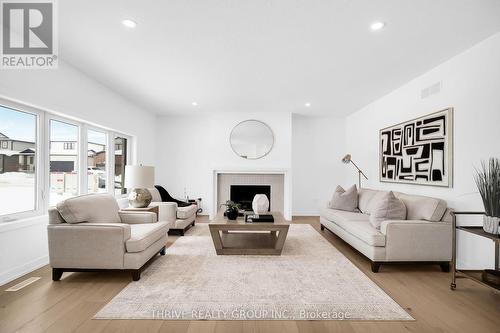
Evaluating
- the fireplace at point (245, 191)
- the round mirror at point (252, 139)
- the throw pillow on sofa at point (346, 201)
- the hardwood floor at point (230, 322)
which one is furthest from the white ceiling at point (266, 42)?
the hardwood floor at point (230, 322)

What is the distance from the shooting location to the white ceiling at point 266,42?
2.10 m

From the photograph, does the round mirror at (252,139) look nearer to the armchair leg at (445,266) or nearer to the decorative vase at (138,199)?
the decorative vase at (138,199)

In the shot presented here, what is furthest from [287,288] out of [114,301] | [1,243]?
[1,243]

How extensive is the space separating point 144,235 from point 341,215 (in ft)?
9.63

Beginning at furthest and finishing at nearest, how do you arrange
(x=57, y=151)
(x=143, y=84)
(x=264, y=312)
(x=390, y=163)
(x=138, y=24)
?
1. (x=390, y=163)
2. (x=143, y=84)
3. (x=57, y=151)
4. (x=138, y=24)
5. (x=264, y=312)

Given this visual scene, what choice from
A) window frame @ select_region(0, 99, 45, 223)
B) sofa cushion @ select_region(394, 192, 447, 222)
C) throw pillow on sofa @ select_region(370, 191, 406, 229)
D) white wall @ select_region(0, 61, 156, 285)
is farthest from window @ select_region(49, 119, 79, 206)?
sofa cushion @ select_region(394, 192, 447, 222)

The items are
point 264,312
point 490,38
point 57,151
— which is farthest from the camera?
point 57,151

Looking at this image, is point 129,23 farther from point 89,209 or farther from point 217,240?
point 217,240

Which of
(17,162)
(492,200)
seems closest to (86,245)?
(17,162)

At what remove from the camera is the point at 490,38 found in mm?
2562

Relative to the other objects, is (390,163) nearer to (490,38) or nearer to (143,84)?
(490,38)

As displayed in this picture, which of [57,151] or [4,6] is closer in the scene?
[4,6]

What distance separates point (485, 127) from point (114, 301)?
4084mm

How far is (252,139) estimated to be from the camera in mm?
5777
